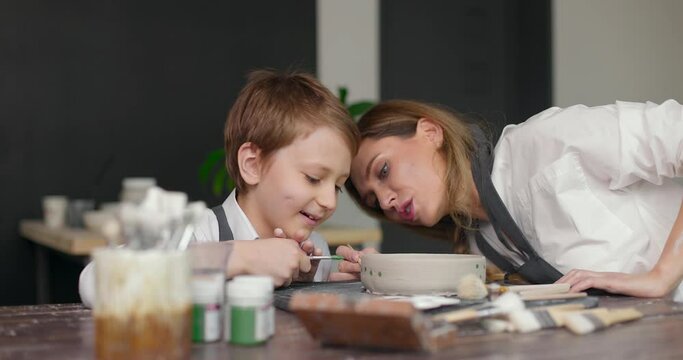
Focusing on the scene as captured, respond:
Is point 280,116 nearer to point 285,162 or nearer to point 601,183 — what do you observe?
point 285,162

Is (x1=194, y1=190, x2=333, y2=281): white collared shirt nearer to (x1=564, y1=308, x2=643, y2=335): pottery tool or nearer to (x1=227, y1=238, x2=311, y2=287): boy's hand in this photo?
(x1=227, y1=238, x2=311, y2=287): boy's hand

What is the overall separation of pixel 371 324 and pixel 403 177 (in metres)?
0.99

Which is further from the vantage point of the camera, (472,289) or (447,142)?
(447,142)

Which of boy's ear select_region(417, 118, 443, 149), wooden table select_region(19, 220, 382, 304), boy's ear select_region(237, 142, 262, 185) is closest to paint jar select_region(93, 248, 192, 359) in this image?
boy's ear select_region(237, 142, 262, 185)

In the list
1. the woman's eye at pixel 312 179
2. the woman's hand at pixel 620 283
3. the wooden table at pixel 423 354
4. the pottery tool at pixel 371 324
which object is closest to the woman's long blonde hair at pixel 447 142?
the woman's eye at pixel 312 179

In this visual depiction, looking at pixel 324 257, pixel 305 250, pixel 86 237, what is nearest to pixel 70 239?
pixel 86 237

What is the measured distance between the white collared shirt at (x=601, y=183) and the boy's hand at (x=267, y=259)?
59 centimetres

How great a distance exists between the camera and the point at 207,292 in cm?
98

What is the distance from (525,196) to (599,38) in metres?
2.92

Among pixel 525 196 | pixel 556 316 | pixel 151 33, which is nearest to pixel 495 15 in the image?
pixel 151 33

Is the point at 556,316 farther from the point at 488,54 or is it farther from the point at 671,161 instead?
the point at 488,54

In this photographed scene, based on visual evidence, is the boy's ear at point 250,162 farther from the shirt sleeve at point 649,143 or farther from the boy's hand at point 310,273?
the shirt sleeve at point 649,143

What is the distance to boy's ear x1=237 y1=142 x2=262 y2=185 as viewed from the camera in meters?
1.67

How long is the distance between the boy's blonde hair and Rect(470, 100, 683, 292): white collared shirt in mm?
394
